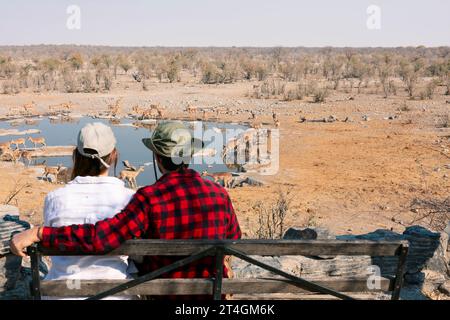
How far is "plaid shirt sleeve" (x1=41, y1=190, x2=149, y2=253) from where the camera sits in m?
2.41

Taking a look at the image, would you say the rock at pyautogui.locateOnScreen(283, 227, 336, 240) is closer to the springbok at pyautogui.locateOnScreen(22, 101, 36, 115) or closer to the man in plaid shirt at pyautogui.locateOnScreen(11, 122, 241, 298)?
the man in plaid shirt at pyautogui.locateOnScreen(11, 122, 241, 298)

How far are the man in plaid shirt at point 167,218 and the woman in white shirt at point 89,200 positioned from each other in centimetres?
11

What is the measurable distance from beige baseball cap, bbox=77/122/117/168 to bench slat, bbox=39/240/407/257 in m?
0.49

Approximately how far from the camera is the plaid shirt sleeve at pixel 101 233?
241 cm

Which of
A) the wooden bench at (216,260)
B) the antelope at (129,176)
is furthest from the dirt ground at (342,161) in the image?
the wooden bench at (216,260)

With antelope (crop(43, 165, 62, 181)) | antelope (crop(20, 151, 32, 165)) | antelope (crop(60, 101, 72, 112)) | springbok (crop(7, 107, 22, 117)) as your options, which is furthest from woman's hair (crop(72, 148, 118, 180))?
antelope (crop(60, 101, 72, 112))

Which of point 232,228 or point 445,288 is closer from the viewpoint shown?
point 232,228

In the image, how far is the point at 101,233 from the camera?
243 cm

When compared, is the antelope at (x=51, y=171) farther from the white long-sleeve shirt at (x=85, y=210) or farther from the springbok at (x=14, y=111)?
the white long-sleeve shirt at (x=85, y=210)

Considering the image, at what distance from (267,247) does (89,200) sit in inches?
37.0

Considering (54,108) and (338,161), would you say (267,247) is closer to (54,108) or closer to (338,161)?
(338,161)

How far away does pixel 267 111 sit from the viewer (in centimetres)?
2206

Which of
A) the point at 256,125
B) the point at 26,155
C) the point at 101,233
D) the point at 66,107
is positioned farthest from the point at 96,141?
the point at 66,107
